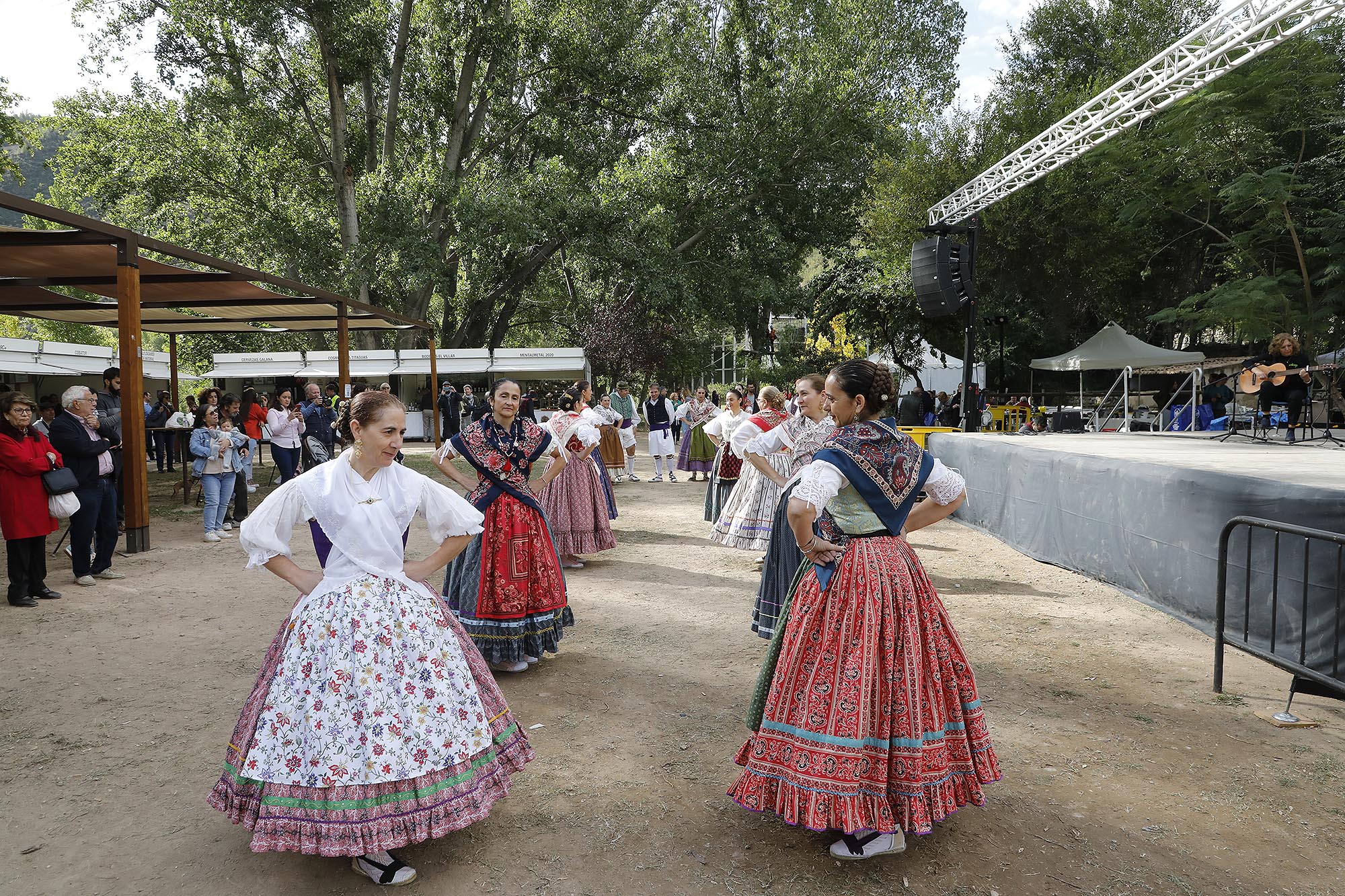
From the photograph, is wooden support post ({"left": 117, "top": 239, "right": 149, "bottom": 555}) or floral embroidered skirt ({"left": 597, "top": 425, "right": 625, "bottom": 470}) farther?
floral embroidered skirt ({"left": 597, "top": 425, "right": 625, "bottom": 470})

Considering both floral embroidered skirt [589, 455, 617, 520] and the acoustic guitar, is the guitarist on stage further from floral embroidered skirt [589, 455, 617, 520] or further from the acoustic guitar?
floral embroidered skirt [589, 455, 617, 520]

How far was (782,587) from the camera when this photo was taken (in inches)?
213

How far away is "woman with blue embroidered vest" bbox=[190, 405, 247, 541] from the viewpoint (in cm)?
962

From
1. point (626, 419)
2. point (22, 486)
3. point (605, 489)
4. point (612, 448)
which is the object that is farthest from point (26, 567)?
point (626, 419)

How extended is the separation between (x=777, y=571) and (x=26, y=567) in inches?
222

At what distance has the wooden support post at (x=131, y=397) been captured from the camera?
8.47 m

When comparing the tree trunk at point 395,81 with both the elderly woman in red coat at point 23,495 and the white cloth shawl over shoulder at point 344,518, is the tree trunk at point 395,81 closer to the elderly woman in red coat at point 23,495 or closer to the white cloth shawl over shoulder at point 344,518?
the elderly woman in red coat at point 23,495

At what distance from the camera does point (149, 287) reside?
12.4 metres

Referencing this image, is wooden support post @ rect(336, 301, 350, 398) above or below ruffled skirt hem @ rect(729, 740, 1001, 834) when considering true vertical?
above

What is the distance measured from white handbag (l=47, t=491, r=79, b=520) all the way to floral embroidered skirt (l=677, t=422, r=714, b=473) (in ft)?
31.7

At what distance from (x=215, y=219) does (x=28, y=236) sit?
1531 cm

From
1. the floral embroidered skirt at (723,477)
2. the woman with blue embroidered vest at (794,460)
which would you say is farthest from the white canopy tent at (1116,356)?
the woman with blue embroidered vest at (794,460)

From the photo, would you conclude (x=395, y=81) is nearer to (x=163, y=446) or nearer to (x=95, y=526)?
(x=163, y=446)

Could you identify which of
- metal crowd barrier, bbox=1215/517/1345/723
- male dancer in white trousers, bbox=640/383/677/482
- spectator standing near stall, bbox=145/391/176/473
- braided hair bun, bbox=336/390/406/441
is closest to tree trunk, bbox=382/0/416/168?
spectator standing near stall, bbox=145/391/176/473
